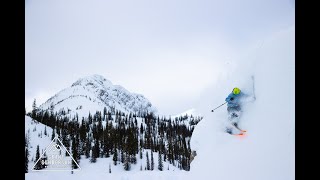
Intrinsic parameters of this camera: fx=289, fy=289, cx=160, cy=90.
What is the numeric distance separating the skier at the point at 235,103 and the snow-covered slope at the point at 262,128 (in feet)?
0.50

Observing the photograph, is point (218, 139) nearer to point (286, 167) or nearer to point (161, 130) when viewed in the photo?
point (286, 167)

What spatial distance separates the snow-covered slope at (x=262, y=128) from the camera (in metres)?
5.98

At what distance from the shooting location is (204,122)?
336 inches

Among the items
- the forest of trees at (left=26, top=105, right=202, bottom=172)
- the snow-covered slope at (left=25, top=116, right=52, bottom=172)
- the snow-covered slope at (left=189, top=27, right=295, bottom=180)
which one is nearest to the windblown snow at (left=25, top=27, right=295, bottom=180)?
the snow-covered slope at (left=189, top=27, right=295, bottom=180)

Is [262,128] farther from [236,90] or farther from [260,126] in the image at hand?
[236,90]

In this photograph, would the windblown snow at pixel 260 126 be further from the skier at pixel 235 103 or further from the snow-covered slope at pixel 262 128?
the skier at pixel 235 103

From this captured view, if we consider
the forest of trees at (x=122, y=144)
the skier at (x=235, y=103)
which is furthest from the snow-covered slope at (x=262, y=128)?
the forest of trees at (x=122, y=144)

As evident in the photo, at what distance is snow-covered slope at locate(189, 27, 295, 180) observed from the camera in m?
5.98

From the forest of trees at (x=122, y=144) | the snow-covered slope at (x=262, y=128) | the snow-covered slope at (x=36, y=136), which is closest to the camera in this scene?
the snow-covered slope at (x=262, y=128)

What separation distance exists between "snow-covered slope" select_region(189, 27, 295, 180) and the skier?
0.15 metres

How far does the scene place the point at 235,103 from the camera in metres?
7.29

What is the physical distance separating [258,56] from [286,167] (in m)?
2.82
